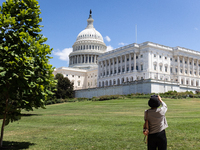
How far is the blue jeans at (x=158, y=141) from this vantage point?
859 centimetres

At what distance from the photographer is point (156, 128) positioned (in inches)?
344

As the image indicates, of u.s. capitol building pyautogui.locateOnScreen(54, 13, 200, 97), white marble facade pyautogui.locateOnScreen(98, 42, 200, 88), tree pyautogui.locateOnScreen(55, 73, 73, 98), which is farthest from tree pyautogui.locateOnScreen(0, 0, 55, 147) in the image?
white marble facade pyautogui.locateOnScreen(98, 42, 200, 88)

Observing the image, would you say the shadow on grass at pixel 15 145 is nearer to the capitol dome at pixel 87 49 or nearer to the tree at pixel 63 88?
the tree at pixel 63 88

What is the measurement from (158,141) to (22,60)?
8034mm

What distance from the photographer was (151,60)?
3839 inches

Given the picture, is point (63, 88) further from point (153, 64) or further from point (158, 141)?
point (158, 141)

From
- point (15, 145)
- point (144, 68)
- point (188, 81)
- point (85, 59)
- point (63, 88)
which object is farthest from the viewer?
point (85, 59)

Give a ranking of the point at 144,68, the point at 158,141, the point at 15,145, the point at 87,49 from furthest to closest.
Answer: the point at 87,49, the point at 144,68, the point at 15,145, the point at 158,141

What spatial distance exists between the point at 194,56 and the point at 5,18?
10686cm

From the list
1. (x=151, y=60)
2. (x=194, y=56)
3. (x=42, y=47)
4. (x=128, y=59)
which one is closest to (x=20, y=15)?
(x=42, y=47)

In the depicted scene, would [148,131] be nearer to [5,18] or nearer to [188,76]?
[5,18]

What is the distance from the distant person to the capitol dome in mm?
143049

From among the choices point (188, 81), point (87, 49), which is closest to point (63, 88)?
point (188, 81)

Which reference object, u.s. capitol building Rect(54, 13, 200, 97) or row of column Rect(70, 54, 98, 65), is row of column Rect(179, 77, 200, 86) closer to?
u.s. capitol building Rect(54, 13, 200, 97)
